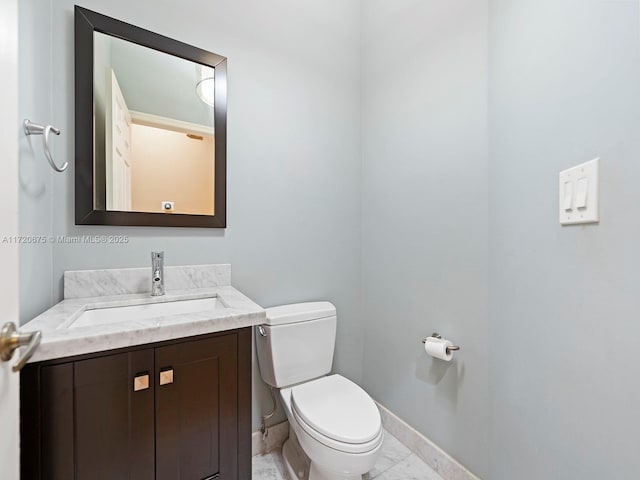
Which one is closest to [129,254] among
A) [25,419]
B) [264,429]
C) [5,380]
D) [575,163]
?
[25,419]

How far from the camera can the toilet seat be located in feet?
3.60

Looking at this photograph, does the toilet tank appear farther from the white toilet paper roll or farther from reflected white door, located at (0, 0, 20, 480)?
reflected white door, located at (0, 0, 20, 480)

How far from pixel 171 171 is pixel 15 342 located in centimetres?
98

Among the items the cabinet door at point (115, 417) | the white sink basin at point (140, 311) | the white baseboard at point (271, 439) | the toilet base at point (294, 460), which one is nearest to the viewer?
the cabinet door at point (115, 417)

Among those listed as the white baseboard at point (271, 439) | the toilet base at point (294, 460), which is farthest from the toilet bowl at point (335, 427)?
the white baseboard at point (271, 439)

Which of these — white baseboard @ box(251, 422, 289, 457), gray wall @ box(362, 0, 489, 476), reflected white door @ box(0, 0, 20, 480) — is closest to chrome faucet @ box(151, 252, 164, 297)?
reflected white door @ box(0, 0, 20, 480)

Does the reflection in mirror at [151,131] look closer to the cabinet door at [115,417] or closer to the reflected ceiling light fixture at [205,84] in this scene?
the reflected ceiling light fixture at [205,84]

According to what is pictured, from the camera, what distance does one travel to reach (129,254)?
1.27 metres

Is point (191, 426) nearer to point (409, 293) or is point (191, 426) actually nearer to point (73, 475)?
point (73, 475)

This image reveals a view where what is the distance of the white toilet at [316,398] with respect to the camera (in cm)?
110

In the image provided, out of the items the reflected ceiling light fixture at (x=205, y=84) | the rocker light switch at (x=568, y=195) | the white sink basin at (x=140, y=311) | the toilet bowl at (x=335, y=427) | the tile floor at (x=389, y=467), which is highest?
the reflected ceiling light fixture at (x=205, y=84)

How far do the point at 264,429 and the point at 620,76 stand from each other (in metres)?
1.94

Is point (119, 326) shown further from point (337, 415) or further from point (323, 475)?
point (323, 475)

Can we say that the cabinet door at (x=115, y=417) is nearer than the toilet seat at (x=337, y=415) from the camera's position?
Yes
